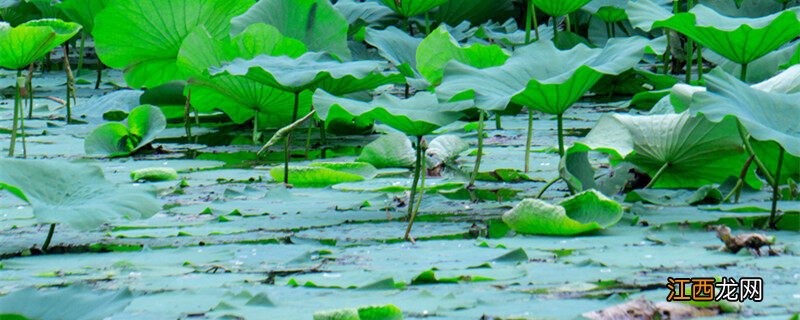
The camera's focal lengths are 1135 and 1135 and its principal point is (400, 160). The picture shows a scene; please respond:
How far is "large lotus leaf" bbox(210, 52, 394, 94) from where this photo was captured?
8.05ft

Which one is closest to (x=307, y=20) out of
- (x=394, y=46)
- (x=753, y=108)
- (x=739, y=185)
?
(x=394, y=46)

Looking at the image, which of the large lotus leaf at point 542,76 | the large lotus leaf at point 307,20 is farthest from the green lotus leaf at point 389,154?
the large lotus leaf at point 307,20

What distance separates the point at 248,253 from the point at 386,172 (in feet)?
3.00

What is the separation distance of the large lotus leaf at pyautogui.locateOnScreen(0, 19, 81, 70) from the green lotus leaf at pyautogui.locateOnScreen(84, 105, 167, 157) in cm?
25

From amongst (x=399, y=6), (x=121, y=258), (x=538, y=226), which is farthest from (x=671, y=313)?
(x=399, y=6)

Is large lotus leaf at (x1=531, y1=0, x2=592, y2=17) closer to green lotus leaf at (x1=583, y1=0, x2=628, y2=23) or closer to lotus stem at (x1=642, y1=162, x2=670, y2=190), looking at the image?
green lotus leaf at (x1=583, y1=0, x2=628, y2=23)

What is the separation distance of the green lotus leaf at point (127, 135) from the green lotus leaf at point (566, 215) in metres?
1.42

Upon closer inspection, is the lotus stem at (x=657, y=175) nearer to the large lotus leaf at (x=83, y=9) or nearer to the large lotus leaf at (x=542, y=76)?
the large lotus leaf at (x=542, y=76)

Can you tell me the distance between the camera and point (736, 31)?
2.31 m

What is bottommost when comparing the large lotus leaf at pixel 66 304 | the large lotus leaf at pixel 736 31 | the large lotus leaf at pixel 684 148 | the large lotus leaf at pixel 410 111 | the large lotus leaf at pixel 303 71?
the large lotus leaf at pixel 66 304

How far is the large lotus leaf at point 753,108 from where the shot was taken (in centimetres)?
162

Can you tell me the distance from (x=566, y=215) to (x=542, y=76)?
35cm

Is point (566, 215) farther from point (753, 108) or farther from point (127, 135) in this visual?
point (127, 135)

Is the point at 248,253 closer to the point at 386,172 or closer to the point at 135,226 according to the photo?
the point at 135,226
